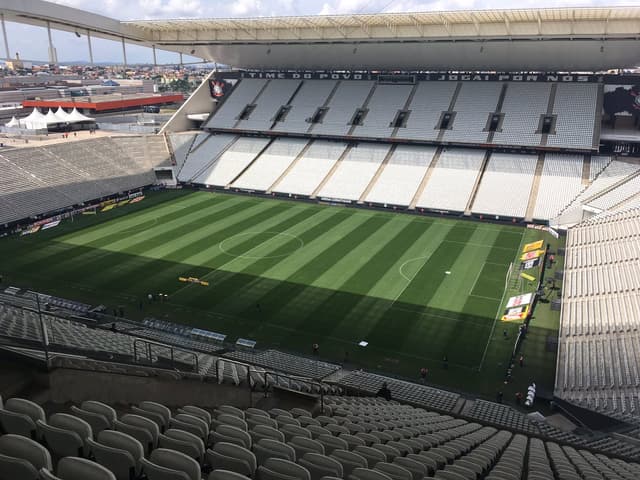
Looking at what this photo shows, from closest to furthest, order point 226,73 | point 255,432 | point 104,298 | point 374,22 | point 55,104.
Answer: point 255,432 < point 104,298 < point 374,22 < point 226,73 < point 55,104

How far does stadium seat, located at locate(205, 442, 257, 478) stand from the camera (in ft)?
17.5

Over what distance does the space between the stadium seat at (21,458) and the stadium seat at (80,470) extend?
8.2 inches

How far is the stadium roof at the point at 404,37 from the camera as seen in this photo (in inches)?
1703

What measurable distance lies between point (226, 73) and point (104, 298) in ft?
156

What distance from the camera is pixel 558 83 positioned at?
54.6m

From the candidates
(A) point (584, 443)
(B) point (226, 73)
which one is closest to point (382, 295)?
(A) point (584, 443)

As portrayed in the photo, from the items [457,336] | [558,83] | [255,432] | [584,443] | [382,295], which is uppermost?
[558,83]

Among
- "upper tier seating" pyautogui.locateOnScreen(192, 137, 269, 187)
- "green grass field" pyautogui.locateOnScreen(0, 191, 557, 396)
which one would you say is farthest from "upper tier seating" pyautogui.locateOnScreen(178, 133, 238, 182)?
"green grass field" pyautogui.locateOnScreen(0, 191, 557, 396)

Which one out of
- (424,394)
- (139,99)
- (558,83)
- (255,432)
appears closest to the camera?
(255,432)

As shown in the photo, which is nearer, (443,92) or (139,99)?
(443,92)

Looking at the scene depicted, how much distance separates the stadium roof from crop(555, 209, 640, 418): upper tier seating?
1881 centimetres

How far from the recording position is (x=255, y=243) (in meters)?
39.6

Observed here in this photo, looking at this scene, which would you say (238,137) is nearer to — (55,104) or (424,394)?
(55,104)

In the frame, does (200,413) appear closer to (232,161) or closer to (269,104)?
(232,161)
